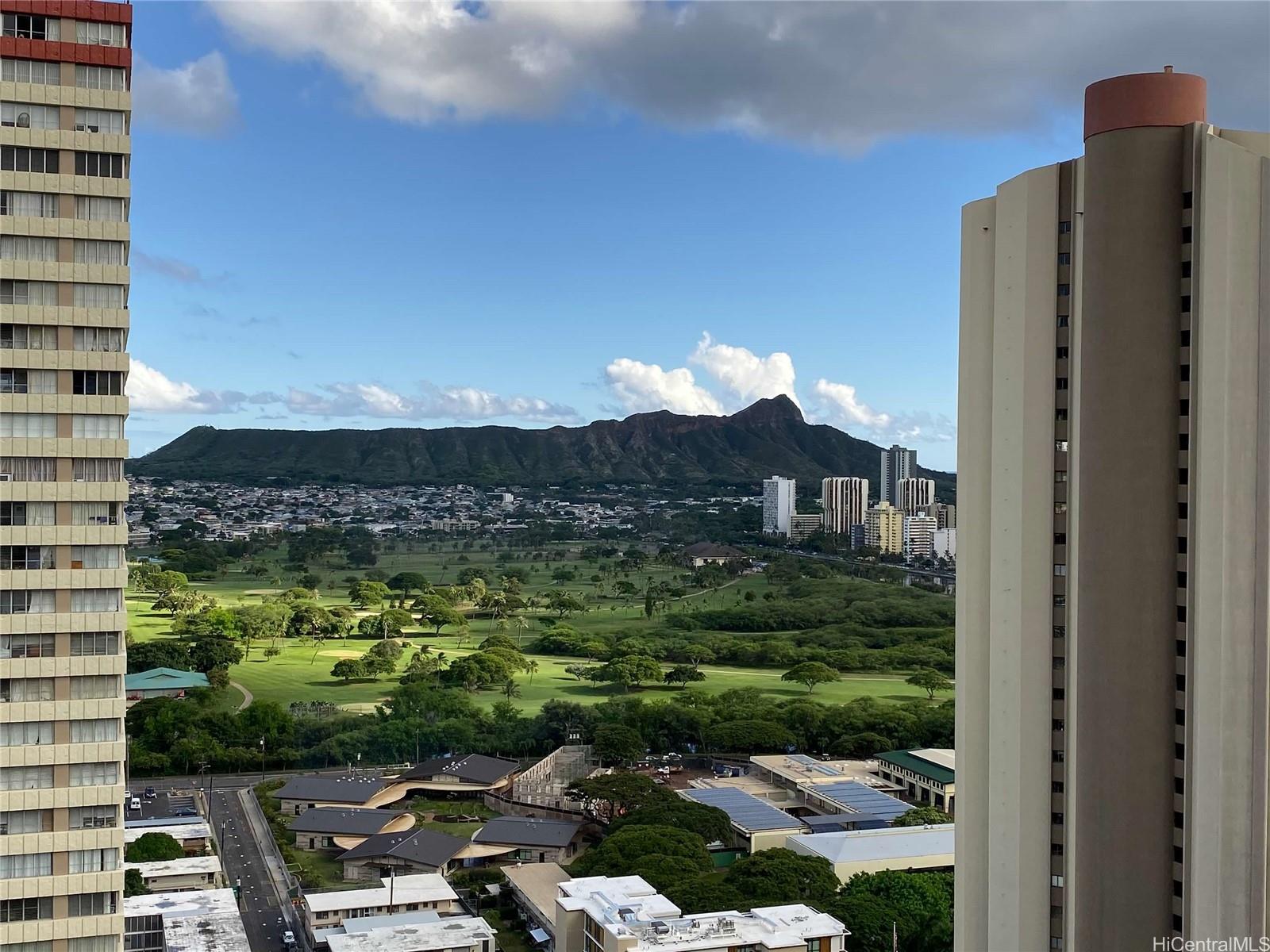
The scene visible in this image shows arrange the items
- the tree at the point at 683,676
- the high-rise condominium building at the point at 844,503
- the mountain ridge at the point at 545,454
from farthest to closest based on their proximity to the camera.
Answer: the mountain ridge at the point at 545,454, the high-rise condominium building at the point at 844,503, the tree at the point at 683,676

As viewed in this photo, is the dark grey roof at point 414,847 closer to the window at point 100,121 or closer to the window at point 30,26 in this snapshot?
the window at point 100,121

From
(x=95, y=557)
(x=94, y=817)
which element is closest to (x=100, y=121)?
(x=95, y=557)

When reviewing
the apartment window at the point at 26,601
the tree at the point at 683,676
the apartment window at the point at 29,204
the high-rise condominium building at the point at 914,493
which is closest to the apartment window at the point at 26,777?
the apartment window at the point at 26,601

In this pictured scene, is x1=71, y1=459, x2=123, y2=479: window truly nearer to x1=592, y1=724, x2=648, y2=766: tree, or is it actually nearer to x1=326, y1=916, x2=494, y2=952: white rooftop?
x1=326, y1=916, x2=494, y2=952: white rooftop

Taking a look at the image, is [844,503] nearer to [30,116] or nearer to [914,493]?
[914,493]

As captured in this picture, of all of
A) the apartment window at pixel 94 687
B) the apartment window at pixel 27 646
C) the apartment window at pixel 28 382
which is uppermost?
the apartment window at pixel 28 382

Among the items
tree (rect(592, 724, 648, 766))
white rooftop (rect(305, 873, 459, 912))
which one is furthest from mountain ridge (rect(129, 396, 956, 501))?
white rooftop (rect(305, 873, 459, 912))
